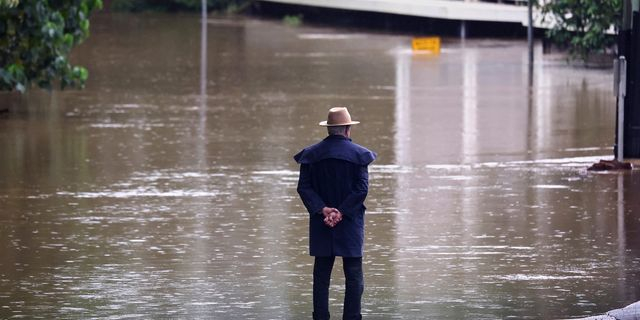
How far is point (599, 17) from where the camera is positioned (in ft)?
101

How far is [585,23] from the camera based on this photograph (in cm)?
3222

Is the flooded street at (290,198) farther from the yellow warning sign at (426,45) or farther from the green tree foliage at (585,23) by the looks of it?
the yellow warning sign at (426,45)

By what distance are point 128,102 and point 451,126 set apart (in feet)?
21.1

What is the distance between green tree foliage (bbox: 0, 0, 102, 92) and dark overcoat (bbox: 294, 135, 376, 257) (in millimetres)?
8442

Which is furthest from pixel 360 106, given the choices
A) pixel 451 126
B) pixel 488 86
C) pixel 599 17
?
pixel 599 17

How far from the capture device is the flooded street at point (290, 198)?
1088 centimetres

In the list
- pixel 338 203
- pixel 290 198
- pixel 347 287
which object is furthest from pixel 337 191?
pixel 290 198

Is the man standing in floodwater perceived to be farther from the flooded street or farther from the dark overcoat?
the flooded street

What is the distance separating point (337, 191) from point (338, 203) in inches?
3.1

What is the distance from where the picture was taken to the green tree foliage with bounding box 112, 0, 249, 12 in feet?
192

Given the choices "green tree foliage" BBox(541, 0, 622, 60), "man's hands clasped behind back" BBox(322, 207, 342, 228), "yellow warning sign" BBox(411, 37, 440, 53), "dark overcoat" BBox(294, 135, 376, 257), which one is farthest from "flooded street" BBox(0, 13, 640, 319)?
"yellow warning sign" BBox(411, 37, 440, 53)

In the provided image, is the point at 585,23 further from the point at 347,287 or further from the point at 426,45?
the point at 347,287

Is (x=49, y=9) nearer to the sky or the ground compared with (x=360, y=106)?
nearer to the sky

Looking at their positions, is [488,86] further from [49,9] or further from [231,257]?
[231,257]
